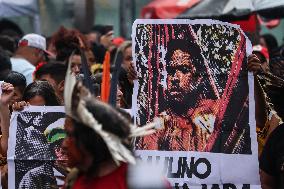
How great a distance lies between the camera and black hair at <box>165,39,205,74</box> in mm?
6645

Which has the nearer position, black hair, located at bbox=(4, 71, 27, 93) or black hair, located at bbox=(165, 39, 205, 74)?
black hair, located at bbox=(165, 39, 205, 74)

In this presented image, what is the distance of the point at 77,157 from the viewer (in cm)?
464

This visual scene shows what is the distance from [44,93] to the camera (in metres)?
7.41

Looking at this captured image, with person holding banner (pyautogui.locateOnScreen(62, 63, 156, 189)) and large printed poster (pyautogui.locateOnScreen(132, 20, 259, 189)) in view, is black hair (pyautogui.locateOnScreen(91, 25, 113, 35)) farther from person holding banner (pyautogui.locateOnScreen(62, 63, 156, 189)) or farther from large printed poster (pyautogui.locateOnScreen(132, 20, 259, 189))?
person holding banner (pyautogui.locateOnScreen(62, 63, 156, 189))

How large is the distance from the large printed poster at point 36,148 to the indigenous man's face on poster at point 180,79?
71cm

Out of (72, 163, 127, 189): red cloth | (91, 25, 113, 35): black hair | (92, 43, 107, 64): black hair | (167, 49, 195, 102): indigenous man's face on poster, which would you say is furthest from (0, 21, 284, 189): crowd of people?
(91, 25, 113, 35): black hair

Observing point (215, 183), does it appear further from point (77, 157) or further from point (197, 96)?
point (77, 157)

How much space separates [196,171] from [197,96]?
18.4 inches

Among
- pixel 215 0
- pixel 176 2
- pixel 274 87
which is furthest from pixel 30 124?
pixel 176 2

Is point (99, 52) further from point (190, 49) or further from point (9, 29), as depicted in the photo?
point (190, 49)

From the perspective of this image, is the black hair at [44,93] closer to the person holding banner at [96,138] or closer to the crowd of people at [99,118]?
the crowd of people at [99,118]

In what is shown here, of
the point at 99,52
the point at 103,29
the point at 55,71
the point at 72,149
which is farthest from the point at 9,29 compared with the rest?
the point at 72,149

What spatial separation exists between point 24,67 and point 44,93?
3201 millimetres

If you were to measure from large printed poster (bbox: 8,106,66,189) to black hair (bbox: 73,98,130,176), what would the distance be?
71.5 inches
